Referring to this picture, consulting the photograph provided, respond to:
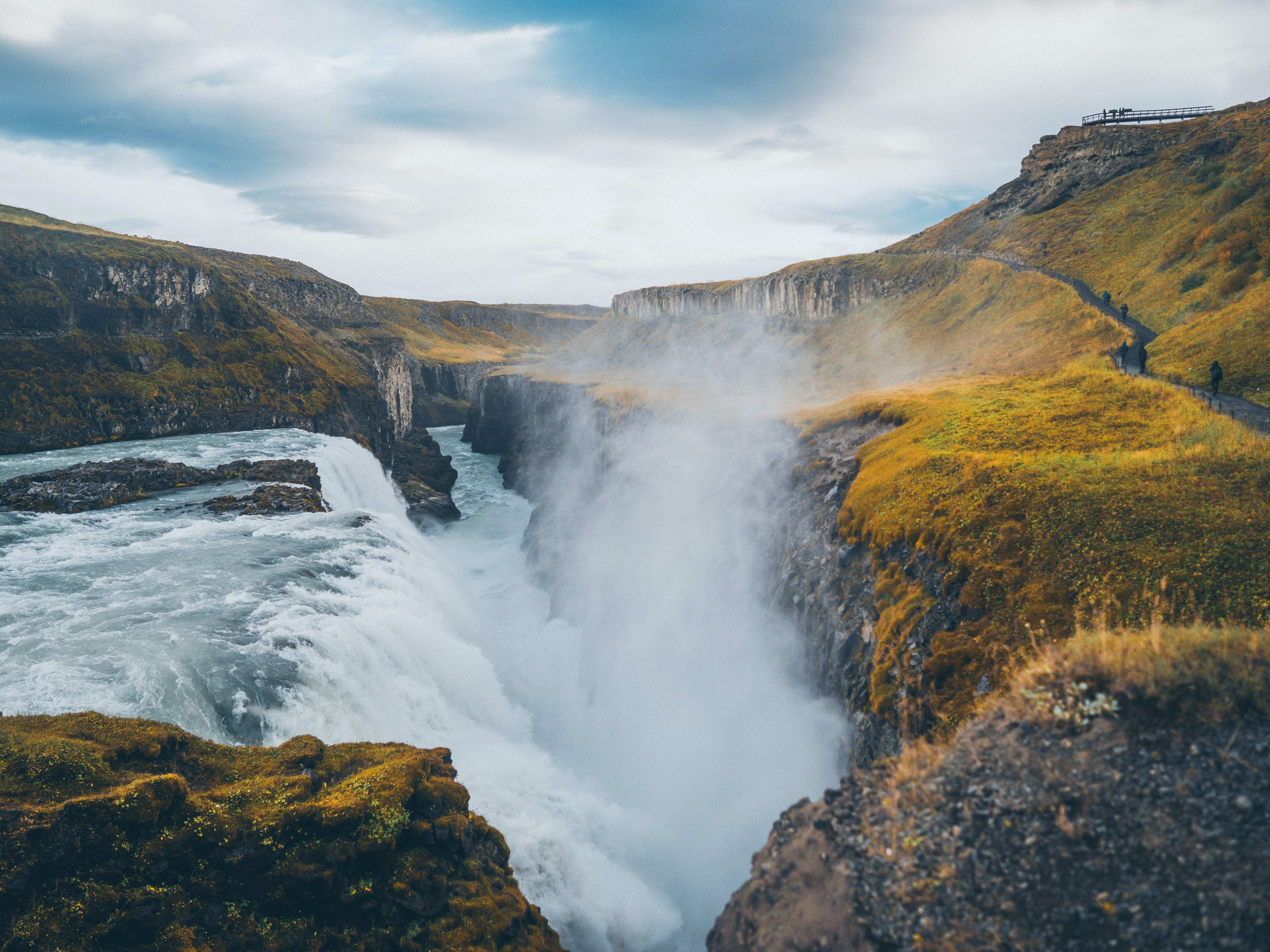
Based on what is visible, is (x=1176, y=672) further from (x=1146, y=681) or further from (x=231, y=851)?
(x=231, y=851)

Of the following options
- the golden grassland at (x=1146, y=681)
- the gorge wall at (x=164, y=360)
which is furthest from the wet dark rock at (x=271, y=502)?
the golden grassland at (x=1146, y=681)

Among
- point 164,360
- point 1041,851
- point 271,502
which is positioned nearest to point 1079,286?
point 1041,851

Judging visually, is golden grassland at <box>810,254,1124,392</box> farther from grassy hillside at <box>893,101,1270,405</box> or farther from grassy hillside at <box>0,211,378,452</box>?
grassy hillside at <box>0,211,378,452</box>

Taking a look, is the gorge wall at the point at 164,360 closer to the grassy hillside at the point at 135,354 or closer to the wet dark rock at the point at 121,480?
the grassy hillside at the point at 135,354

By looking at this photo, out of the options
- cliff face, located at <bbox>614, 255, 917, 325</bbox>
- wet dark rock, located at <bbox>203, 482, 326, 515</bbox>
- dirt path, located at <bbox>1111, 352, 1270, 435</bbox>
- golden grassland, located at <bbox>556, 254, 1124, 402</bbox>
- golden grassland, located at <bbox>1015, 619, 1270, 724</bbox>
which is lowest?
wet dark rock, located at <bbox>203, 482, 326, 515</bbox>

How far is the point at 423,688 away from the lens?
23.0 metres

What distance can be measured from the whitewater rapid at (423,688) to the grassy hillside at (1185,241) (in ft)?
96.6

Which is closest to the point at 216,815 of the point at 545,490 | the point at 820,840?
the point at 820,840

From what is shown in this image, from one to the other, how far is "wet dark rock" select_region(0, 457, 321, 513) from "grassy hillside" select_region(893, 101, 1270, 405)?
54.1 meters

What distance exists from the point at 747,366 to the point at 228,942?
9551 centimetres

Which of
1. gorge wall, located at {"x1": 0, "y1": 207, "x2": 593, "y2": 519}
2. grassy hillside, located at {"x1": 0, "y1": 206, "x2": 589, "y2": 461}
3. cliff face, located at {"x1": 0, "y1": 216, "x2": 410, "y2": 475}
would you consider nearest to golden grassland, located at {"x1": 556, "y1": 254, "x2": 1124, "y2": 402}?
gorge wall, located at {"x1": 0, "y1": 207, "x2": 593, "y2": 519}

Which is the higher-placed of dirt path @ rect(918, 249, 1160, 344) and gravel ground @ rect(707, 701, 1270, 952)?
dirt path @ rect(918, 249, 1160, 344)

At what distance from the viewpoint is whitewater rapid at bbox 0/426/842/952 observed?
18.0m

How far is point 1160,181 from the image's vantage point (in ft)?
228
